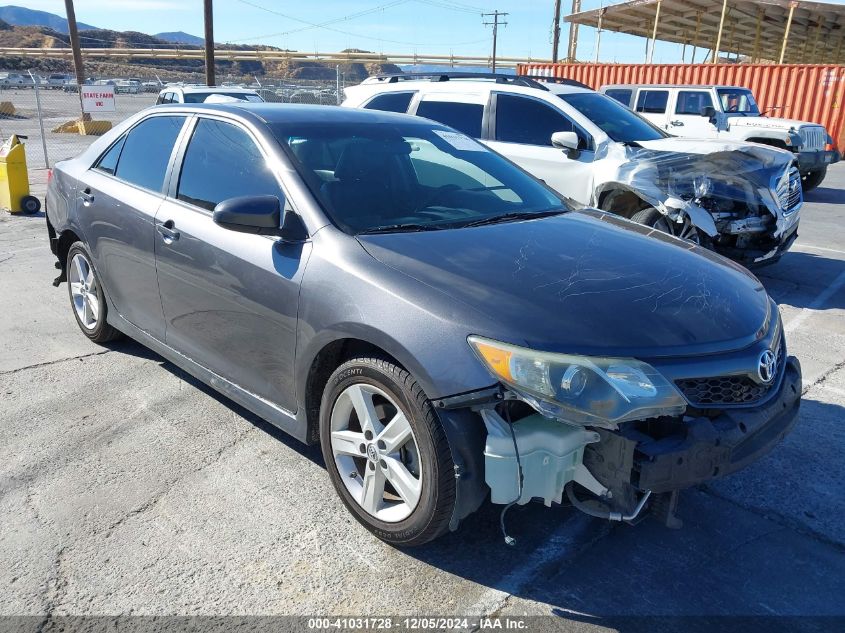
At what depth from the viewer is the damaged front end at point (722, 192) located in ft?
20.9

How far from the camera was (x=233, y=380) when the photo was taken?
3.48 metres

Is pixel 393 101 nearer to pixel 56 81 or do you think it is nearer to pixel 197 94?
pixel 197 94

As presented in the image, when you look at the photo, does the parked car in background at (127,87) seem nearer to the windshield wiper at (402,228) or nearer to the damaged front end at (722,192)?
the damaged front end at (722,192)

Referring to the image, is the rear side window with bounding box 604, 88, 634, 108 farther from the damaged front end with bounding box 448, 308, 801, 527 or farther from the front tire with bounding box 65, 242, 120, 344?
the damaged front end with bounding box 448, 308, 801, 527

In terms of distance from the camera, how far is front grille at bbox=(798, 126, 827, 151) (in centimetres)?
1318

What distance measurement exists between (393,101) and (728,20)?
81.8 ft

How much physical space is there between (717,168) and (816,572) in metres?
4.70

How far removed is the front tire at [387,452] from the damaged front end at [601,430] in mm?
174

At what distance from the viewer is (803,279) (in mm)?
7215

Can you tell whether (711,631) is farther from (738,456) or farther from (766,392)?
(766,392)

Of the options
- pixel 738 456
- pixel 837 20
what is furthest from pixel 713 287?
pixel 837 20

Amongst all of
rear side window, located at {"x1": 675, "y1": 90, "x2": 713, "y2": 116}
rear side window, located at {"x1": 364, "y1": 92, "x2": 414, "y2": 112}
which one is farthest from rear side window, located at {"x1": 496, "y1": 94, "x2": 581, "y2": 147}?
rear side window, located at {"x1": 675, "y1": 90, "x2": 713, "y2": 116}

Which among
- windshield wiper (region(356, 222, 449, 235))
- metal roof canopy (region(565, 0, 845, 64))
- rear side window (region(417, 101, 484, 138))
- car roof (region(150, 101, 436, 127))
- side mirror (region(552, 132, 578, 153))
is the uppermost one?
metal roof canopy (region(565, 0, 845, 64))

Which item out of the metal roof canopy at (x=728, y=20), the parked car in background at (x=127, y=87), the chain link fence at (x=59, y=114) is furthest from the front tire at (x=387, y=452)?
the parked car in background at (x=127, y=87)
